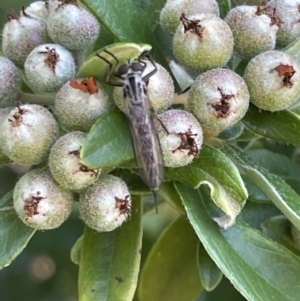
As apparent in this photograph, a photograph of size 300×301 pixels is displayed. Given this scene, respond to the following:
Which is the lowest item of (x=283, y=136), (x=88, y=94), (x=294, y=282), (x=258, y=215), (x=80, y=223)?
(x=80, y=223)

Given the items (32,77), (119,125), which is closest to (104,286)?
(119,125)

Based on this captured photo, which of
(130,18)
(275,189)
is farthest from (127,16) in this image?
(275,189)

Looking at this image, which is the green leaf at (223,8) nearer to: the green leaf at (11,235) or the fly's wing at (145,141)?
the fly's wing at (145,141)

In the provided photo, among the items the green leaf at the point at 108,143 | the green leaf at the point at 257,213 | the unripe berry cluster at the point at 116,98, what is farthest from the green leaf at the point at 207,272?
the green leaf at the point at 108,143

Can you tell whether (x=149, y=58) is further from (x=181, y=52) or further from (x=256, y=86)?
(x=256, y=86)

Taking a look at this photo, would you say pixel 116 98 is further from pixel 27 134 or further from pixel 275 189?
pixel 275 189

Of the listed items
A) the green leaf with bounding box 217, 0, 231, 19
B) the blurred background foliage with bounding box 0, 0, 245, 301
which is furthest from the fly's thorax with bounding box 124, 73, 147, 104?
the blurred background foliage with bounding box 0, 0, 245, 301

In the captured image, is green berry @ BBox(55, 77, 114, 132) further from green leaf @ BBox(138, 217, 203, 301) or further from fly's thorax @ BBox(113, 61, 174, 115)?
green leaf @ BBox(138, 217, 203, 301)
